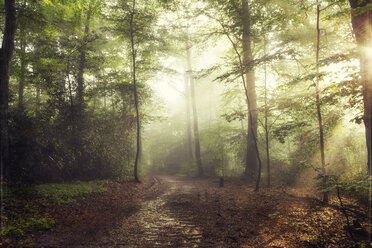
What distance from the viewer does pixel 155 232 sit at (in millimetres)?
5664

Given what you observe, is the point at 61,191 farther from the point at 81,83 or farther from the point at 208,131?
the point at 208,131

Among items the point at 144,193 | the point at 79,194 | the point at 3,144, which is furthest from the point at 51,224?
the point at 144,193

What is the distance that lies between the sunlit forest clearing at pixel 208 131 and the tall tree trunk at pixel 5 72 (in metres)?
0.04

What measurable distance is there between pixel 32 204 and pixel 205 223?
5.84 meters

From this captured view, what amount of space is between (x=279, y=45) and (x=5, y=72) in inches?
509

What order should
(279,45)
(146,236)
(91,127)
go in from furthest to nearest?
(91,127) → (279,45) → (146,236)

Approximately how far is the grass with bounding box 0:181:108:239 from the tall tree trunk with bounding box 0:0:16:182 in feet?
5.35

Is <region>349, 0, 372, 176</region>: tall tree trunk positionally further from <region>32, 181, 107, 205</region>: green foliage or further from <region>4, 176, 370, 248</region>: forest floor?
<region>32, 181, 107, 205</region>: green foliage

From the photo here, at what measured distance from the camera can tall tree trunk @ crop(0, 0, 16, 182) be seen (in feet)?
26.1

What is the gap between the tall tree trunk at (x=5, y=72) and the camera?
7.94 meters

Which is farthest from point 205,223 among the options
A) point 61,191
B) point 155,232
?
point 61,191

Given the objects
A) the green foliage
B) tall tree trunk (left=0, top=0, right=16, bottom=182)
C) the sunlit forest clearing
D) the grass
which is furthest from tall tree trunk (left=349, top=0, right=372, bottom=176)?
tall tree trunk (left=0, top=0, right=16, bottom=182)

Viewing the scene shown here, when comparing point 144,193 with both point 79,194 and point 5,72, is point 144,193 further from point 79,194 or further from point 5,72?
point 5,72

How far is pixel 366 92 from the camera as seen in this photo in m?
4.88
